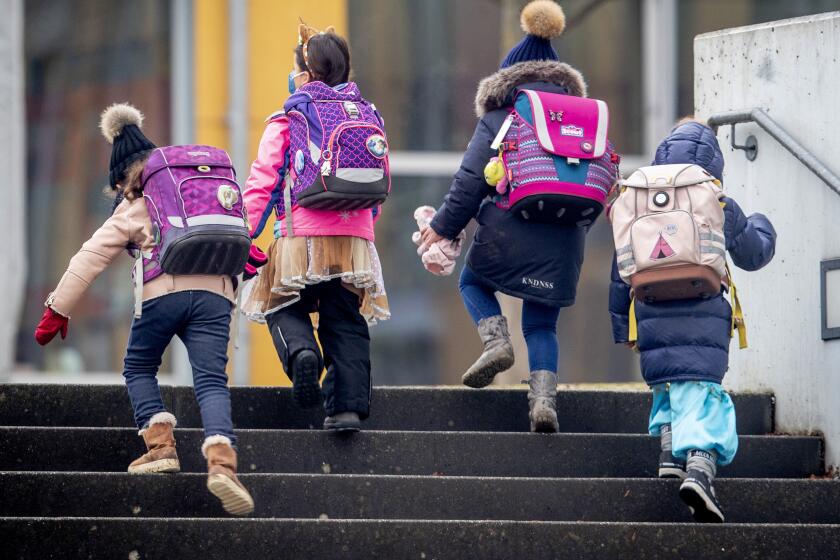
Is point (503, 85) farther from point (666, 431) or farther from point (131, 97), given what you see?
point (131, 97)

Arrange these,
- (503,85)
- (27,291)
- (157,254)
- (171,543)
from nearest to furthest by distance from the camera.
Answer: (171,543), (157,254), (503,85), (27,291)

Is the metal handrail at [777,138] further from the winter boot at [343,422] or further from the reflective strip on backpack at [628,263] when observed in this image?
the winter boot at [343,422]

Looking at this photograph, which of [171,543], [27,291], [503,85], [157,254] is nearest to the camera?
[171,543]

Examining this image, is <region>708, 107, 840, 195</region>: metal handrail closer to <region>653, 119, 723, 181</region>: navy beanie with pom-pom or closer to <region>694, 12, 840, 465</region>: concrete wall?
<region>694, 12, 840, 465</region>: concrete wall

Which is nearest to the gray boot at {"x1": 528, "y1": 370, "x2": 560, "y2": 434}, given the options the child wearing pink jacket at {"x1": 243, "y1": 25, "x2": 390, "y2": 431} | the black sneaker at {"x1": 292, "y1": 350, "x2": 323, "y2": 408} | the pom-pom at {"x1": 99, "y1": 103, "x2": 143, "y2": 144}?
the child wearing pink jacket at {"x1": 243, "y1": 25, "x2": 390, "y2": 431}

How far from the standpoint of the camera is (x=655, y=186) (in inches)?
283

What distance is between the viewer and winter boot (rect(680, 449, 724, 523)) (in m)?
6.87

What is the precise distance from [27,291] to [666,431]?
553 centimetres

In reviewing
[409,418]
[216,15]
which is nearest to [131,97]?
[216,15]

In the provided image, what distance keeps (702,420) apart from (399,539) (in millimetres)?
1466

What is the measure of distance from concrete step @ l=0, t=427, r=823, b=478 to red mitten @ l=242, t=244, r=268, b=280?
26.8 inches

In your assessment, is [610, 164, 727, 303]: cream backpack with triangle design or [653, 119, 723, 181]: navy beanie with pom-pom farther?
[653, 119, 723, 181]: navy beanie with pom-pom

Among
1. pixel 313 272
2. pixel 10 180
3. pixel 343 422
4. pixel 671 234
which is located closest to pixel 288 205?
pixel 313 272

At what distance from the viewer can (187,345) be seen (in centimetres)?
715
